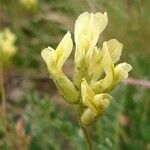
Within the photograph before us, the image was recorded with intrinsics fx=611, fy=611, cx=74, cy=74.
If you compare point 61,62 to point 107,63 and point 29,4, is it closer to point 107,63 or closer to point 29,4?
point 107,63

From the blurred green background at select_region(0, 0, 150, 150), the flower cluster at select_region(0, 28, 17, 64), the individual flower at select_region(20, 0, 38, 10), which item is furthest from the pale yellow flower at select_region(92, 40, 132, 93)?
the individual flower at select_region(20, 0, 38, 10)

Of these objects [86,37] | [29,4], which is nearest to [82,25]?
[86,37]

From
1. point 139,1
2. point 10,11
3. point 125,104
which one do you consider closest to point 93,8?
point 139,1

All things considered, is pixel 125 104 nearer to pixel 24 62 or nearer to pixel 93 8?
pixel 93 8

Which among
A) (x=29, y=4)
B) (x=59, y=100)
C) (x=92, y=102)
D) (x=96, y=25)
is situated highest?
(x=29, y=4)

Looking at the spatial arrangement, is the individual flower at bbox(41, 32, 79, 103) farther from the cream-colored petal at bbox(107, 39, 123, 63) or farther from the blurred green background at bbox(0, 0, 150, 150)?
the blurred green background at bbox(0, 0, 150, 150)

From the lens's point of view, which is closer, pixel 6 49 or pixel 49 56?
pixel 49 56

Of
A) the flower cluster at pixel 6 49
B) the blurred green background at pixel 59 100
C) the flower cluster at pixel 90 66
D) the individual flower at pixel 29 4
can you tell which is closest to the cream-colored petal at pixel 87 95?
the flower cluster at pixel 90 66
